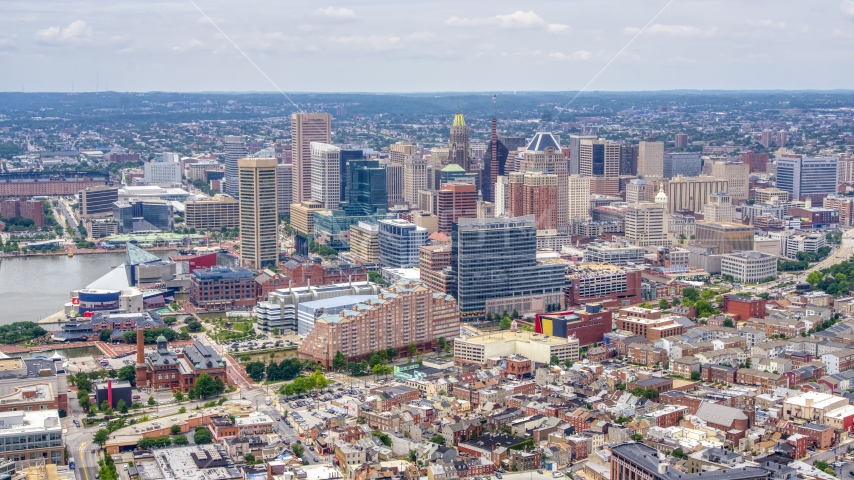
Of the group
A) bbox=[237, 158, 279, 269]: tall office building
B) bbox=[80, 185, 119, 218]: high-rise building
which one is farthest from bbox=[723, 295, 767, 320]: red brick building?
bbox=[80, 185, 119, 218]: high-rise building

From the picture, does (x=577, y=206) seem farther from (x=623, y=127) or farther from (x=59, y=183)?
(x=623, y=127)

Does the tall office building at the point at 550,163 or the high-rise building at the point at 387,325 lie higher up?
the tall office building at the point at 550,163

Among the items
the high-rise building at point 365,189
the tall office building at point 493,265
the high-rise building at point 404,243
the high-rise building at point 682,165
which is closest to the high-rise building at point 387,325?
the tall office building at point 493,265

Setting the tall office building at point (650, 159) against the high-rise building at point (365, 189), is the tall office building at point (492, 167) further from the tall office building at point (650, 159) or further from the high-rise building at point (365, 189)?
the tall office building at point (650, 159)

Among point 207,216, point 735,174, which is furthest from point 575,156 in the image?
point 207,216

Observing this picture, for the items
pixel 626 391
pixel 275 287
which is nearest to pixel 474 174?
pixel 275 287

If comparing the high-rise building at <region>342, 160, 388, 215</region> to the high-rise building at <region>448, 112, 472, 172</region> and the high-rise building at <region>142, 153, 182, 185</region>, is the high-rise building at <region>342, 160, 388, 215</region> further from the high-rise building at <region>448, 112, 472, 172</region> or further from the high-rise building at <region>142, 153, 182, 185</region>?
the high-rise building at <region>142, 153, 182, 185</region>
